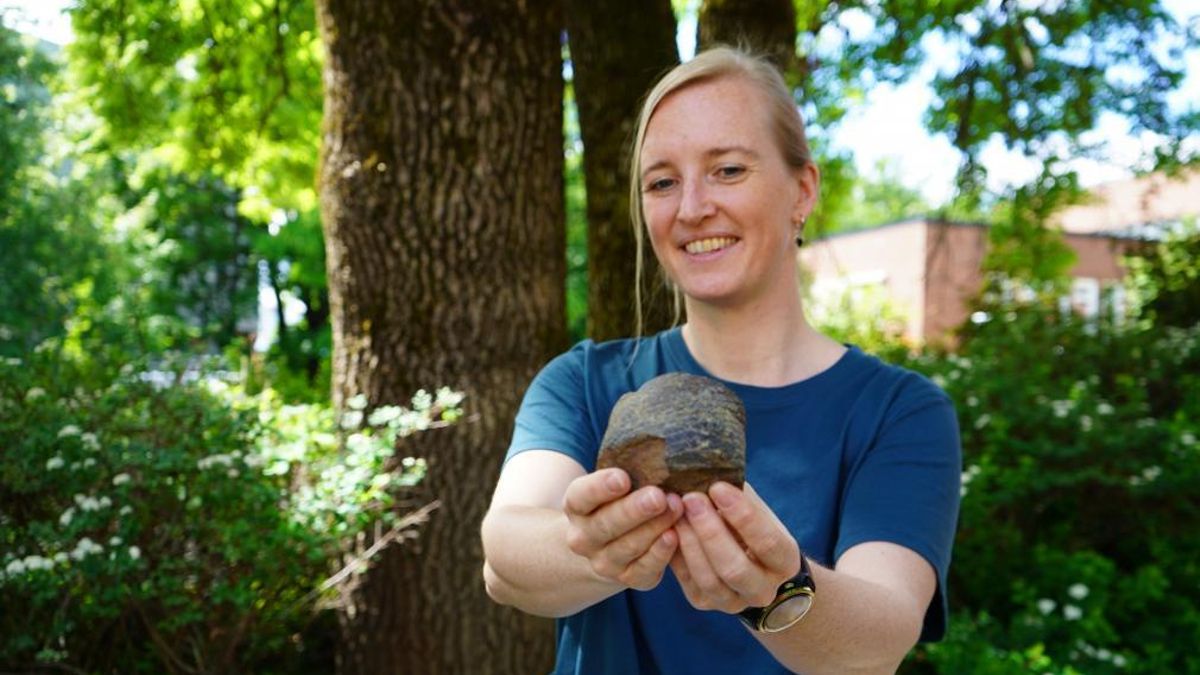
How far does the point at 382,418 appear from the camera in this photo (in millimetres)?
4555

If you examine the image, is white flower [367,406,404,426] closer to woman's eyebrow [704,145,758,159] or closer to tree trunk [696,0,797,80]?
tree trunk [696,0,797,80]

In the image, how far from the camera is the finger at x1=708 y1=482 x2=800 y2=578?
1421 mm

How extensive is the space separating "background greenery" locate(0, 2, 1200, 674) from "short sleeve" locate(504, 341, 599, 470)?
2.32 meters

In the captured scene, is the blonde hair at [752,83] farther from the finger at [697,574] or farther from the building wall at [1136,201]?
the building wall at [1136,201]

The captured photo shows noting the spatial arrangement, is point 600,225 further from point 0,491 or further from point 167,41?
point 167,41

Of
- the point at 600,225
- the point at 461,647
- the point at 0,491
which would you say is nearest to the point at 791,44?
the point at 600,225

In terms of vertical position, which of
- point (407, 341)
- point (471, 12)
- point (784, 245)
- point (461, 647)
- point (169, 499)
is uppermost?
point (471, 12)

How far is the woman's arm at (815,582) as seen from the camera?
143 cm

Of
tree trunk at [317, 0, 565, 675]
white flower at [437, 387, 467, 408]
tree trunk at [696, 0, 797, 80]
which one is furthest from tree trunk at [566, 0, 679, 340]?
white flower at [437, 387, 467, 408]

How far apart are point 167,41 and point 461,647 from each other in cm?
574

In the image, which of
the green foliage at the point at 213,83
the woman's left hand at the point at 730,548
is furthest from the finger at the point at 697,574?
the green foliage at the point at 213,83

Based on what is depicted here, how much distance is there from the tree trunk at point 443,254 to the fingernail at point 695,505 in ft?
11.5

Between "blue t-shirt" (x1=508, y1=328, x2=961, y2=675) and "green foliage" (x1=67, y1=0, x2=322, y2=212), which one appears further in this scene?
"green foliage" (x1=67, y1=0, x2=322, y2=212)

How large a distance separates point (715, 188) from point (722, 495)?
875 millimetres
